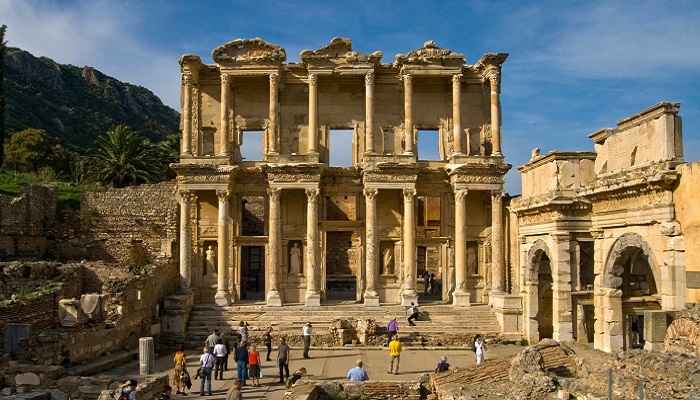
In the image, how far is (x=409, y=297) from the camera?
2817 centimetres

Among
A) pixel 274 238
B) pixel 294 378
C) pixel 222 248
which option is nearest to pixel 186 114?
pixel 222 248

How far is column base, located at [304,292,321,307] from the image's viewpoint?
1105 inches

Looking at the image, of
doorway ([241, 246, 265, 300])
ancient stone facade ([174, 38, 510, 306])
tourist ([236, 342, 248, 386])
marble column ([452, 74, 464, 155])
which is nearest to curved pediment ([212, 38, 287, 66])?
ancient stone facade ([174, 38, 510, 306])

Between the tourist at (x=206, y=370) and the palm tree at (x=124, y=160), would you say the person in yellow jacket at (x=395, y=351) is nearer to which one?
the tourist at (x=206, y=370)

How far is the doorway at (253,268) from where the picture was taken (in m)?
37.0

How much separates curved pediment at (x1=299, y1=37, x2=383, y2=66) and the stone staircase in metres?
10.4

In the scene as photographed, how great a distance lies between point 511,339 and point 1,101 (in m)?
32.7

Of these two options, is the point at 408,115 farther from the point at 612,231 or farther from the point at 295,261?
the point at 612,231

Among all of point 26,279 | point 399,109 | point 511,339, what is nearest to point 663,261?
point 511,339

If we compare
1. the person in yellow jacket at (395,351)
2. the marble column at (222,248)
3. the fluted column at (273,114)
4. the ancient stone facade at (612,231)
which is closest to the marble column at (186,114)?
the marble column at (222,248)

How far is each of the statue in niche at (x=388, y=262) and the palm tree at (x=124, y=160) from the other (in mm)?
18654

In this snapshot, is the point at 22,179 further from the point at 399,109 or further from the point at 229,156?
the point at 399,109

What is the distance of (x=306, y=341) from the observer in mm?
22844

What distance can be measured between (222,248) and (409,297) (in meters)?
8.04
